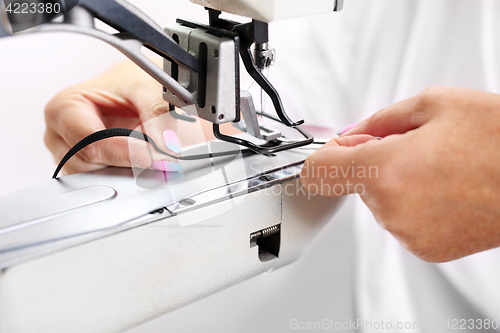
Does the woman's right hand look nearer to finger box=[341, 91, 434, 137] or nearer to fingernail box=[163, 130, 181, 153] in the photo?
fingernail box=[163, 130, 181, 153]

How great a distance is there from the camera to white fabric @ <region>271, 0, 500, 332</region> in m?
0.76

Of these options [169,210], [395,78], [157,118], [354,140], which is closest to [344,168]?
[354,140]

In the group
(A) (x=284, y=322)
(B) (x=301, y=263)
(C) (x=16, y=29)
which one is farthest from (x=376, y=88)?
(C) (x=16, y=29)

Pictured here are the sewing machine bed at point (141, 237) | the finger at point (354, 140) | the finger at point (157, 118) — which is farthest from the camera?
the finger at point (157, 118)

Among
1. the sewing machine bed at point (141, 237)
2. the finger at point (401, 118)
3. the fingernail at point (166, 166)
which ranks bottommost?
the sewing machine bed at point (141, 237)

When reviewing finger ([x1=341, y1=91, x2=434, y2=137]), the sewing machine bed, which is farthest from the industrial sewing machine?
finger ([x1=341, y1=91, x2=434, y2=137])

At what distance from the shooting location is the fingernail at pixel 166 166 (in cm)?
66

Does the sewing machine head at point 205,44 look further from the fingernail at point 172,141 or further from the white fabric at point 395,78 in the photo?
the white fabric at point 395,78

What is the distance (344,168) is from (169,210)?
0.22 metres

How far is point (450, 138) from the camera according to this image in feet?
1.72

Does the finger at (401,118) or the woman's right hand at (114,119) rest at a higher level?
the finger at (401,118)

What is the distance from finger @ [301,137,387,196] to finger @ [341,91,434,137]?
0.05m

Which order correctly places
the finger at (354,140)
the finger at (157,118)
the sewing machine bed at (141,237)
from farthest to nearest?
the finger at (157,118) < the finger at (354,140) < the sewing machine bed at (141,237)

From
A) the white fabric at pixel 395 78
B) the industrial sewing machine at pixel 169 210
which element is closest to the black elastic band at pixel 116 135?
the industrial sewing machine at pixel 169 210
